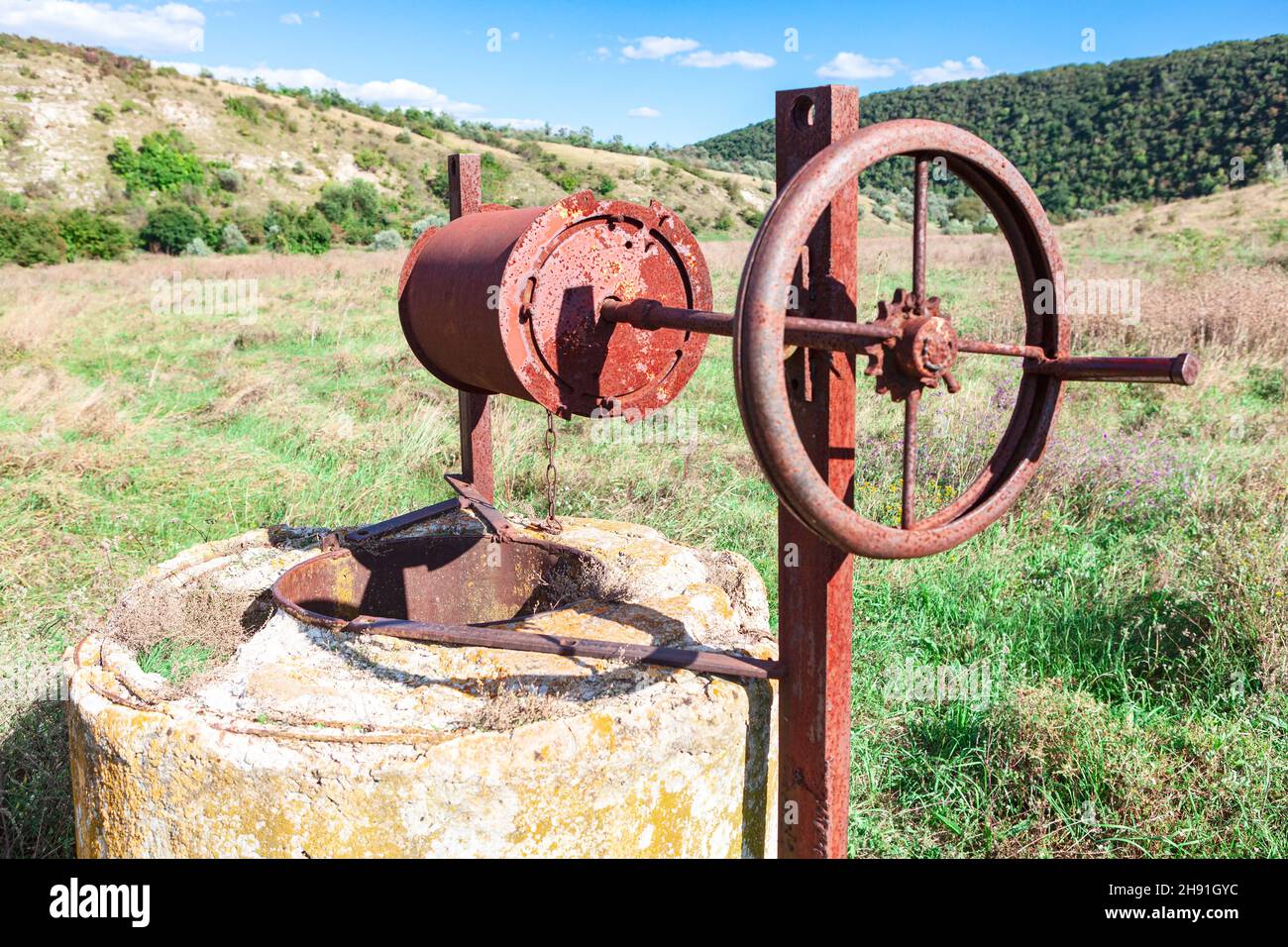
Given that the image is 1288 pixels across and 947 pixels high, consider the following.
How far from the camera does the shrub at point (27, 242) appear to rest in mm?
25000

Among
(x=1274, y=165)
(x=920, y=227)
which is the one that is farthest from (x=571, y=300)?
(x=1274, y=165)

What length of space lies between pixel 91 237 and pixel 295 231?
7734mm

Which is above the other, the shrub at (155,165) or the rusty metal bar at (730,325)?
the shrub at (155,165)

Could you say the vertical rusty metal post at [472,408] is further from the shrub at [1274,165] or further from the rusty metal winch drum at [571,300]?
the shrub at [1274,165]

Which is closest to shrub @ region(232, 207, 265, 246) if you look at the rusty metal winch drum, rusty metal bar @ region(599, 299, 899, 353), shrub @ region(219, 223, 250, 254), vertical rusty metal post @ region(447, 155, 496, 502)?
shrub @ region(219, 223, 250, 254)

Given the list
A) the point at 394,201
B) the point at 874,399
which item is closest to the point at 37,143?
the point at 394,201

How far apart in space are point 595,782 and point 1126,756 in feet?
6.32

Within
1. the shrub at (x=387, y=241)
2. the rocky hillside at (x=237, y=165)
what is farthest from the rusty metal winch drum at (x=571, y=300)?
the shrub at (x=387, y=241)

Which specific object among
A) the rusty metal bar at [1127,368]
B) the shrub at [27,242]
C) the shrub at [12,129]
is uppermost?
the shrub at [12,129]

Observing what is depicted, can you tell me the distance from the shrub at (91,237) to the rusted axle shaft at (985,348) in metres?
32.0

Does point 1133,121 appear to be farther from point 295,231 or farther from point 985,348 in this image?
point 985,348

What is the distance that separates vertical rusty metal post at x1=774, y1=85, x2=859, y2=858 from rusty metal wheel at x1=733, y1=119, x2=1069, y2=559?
0.44ft

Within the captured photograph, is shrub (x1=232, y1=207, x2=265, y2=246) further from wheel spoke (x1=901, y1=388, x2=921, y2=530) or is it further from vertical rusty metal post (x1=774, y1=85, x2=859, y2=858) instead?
wheel spoke (x1=901, y1=388, x2=921, y2=530)
